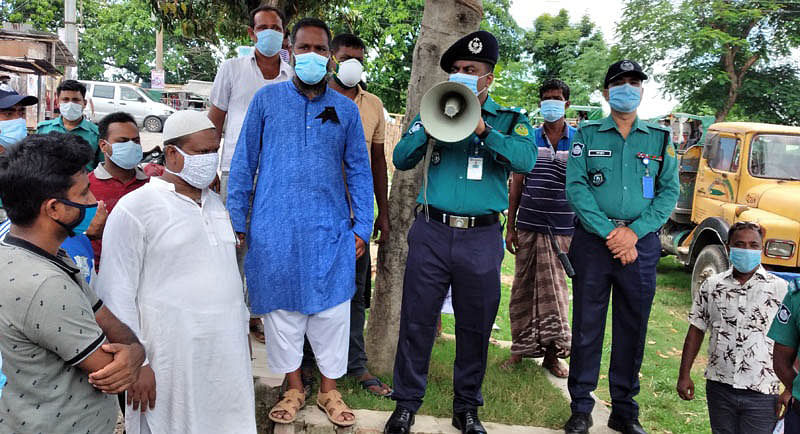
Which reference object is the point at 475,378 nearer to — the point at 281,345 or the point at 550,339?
the point at 281,345

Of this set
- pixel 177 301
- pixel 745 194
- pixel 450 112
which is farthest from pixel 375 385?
pixel 745 194

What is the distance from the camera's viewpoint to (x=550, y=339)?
4438 mm

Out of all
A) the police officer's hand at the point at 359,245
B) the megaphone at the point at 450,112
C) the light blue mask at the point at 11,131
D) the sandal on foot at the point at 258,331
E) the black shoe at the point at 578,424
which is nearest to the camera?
the megaphone at the point at 450,112

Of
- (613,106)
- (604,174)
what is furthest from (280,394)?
(613,106)

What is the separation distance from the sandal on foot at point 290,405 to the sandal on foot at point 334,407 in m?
0.10

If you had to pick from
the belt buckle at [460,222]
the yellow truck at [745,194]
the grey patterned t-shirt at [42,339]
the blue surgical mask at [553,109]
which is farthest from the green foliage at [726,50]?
the grey patterned t-shirt at [42,339]

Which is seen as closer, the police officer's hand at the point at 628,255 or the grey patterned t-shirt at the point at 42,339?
the grey patterned t-shirt at the point at 42,339

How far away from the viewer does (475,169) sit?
3.22m

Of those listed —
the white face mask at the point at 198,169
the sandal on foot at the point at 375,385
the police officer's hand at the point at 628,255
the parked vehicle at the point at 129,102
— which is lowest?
the sandal on foot at the point at 375,385

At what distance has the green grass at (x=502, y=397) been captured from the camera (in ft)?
12.0

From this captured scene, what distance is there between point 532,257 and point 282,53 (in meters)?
2.28

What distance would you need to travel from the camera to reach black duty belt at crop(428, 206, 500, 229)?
321cm

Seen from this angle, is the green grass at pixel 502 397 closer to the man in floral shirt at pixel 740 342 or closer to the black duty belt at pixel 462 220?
the man in floral shirt at pixel 740 342

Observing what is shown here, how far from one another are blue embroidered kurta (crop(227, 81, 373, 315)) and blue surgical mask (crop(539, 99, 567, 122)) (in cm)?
185
